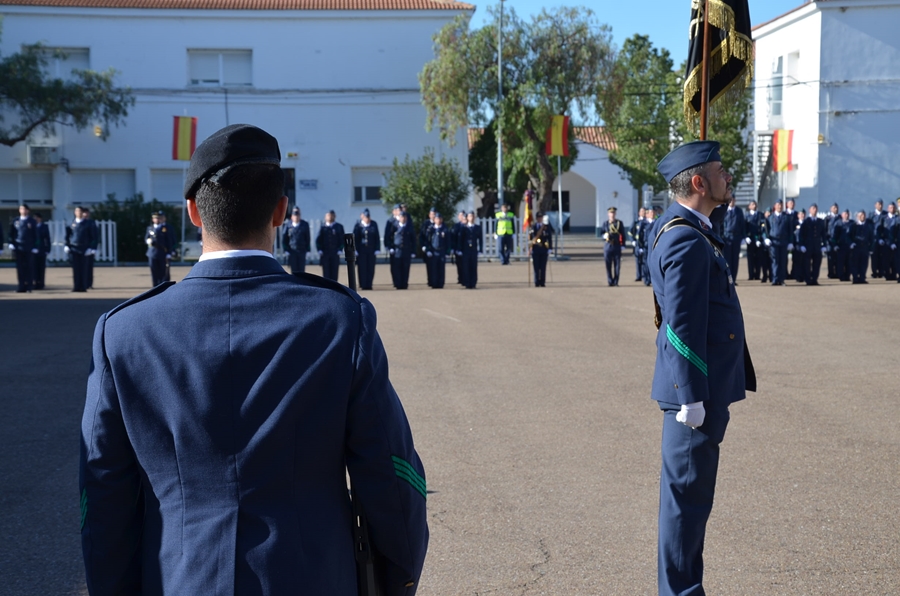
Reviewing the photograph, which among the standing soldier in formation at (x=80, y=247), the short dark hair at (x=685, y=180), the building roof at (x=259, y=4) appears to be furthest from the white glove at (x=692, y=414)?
the building roof at (x=259, y=4)

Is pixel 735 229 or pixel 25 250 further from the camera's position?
pixel 735 229

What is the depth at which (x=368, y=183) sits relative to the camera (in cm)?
3775

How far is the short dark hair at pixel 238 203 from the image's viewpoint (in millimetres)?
2271

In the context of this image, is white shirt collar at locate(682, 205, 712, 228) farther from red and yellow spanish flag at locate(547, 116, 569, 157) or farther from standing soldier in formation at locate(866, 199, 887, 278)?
red and yellow spanish flag at locate(547, 116, 569, 157)

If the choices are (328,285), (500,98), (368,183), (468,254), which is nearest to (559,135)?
(500,98)

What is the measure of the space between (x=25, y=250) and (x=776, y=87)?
30903 millimetres

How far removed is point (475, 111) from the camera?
1443 inches

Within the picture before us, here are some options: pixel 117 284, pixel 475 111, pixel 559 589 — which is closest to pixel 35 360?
pixel 559 589

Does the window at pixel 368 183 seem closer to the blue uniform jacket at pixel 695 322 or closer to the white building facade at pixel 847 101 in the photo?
the white building facade at pixel 847 101

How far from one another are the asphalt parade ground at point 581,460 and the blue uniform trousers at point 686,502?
49cm

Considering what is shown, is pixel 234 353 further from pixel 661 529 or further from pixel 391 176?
pixel 391 176

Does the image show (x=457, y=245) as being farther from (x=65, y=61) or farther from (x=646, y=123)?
(x=646, y=123)

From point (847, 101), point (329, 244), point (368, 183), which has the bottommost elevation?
point (329, 244)

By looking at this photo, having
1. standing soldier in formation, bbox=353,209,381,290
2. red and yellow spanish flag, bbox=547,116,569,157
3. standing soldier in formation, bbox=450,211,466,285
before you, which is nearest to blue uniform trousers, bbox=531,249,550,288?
standing soldier in formation, bbox=450,211,466,285
